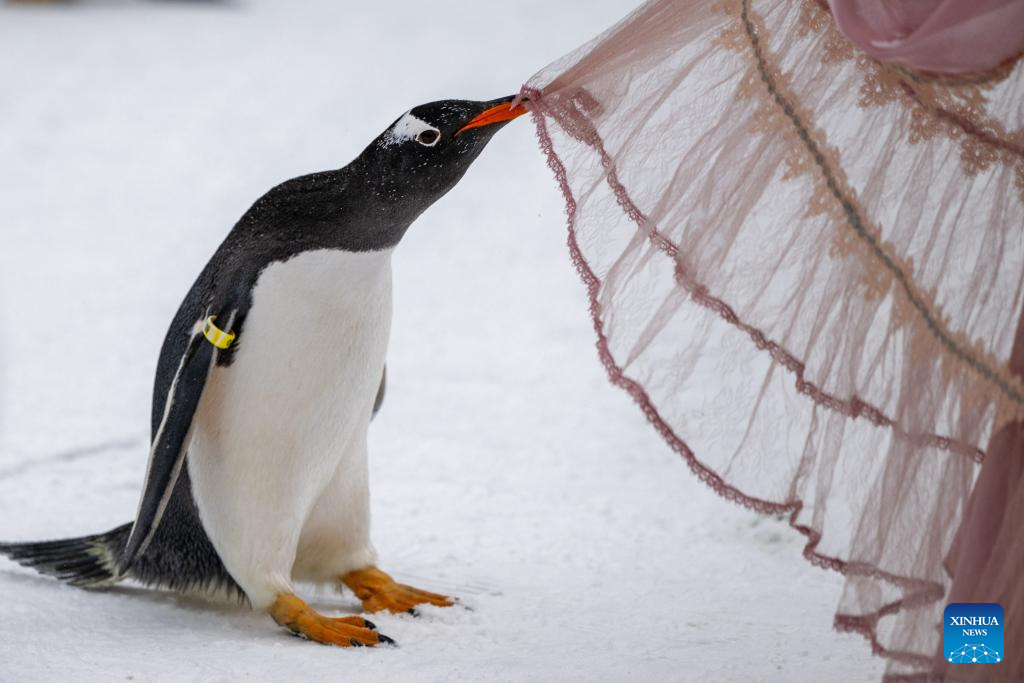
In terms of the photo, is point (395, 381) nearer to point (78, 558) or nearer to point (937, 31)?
point (78, 558)

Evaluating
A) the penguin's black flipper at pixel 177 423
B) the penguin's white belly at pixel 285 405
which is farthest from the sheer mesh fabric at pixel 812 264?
the penguin's black flipper at pixel 177 423

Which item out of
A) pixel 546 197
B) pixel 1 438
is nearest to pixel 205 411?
Answer: pixel 1 438

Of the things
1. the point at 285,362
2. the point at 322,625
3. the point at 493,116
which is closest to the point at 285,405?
→ the point at 285,362

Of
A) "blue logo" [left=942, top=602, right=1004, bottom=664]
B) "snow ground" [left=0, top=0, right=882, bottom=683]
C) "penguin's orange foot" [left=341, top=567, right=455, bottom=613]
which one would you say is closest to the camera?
"blue logo" [left=942, top=602, right=1004, bottom=664]

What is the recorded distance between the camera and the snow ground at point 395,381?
4.14 ft

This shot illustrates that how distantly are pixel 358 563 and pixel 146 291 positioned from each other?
4.77 ft

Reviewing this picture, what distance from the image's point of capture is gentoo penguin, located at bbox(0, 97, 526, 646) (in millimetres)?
1201

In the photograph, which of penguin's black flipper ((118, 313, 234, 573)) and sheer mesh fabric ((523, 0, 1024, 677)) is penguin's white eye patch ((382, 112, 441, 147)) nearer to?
sheer mesh fabric ((523, 0, 1024, 677))

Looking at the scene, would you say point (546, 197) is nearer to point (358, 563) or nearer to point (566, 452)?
point (566, 452)

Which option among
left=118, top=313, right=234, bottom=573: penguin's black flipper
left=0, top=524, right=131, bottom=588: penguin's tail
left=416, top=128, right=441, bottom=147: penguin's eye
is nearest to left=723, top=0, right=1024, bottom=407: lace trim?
left=416, top=128, right=441, bottom=147: penguin's eye

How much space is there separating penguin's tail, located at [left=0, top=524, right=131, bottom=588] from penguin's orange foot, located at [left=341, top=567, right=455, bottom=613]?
0.84 ft

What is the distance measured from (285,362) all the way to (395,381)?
115cm

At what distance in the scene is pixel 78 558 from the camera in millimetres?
1416

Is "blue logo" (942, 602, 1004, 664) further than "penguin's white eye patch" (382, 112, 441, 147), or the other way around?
"penguin's white eye patch" (382, 112, 441, 147)
